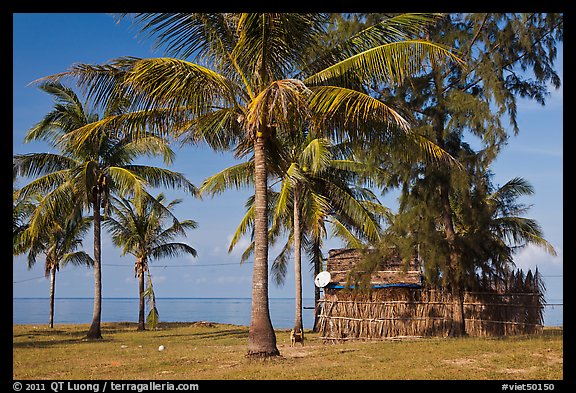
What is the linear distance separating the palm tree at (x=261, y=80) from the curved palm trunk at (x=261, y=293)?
0.06 feet

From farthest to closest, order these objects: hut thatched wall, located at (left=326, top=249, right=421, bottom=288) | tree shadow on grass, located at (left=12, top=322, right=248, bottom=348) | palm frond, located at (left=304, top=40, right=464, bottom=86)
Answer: tree shadow on grass, located at (left=12, top=322, right=248, bottom=348) < hut thatched wall, located at (left=326, top=249, right=421, bottom=288) < palm frond, located at (left=304, top=40, right=464, bottom=86)

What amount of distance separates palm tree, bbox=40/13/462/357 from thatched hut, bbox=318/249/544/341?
228 inches

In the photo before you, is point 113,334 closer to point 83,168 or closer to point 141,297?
point 141,297

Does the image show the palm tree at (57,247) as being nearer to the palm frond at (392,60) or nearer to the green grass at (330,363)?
the green grass at (330,363)

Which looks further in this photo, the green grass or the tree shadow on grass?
the tree shadow on grass

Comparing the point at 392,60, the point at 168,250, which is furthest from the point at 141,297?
the point at 392,60

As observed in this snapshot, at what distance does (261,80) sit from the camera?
1216 cm

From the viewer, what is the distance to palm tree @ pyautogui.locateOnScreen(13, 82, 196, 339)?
1889 cm

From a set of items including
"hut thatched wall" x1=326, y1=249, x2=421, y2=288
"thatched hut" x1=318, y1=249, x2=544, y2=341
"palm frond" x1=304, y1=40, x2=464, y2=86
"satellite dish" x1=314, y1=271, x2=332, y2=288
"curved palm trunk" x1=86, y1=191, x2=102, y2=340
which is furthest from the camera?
"curved palm trunk" x1=86, y1=191, x2=102, y2=340

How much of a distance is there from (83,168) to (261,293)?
10.1m

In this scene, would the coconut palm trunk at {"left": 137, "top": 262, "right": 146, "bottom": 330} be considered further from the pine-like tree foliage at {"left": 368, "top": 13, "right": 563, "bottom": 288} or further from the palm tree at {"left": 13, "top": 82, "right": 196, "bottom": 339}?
the pine-like tree foliage at {"left": 368, "top": 13, "right": 563, "bottom": 288}

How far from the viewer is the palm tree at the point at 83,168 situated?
18.9 m

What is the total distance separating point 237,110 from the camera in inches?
491

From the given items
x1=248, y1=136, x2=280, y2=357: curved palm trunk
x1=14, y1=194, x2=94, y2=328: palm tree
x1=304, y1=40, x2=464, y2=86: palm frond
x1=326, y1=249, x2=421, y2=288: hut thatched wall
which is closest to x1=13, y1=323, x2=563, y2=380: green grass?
x1=248, y1=136, x2=280, y2=357: curved palm trunk
